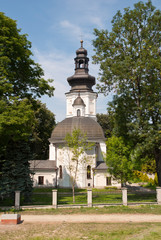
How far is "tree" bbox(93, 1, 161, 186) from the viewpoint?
55.3ft

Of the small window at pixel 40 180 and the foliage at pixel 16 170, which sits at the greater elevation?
the foliage at pixel 16 170

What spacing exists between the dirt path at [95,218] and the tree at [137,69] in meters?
5.32

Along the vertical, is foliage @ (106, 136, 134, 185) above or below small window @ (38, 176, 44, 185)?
above

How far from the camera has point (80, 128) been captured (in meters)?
32.1

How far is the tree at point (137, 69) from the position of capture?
664 inches

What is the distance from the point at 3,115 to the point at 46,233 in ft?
24.2

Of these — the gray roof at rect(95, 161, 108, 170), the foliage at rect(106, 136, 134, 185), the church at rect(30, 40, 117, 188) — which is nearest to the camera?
the foliage at rect(106, 136, 134, 185)

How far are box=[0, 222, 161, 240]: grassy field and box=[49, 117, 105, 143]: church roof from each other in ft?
69.8

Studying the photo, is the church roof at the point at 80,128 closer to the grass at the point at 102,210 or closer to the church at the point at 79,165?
the church at the point at 79,165

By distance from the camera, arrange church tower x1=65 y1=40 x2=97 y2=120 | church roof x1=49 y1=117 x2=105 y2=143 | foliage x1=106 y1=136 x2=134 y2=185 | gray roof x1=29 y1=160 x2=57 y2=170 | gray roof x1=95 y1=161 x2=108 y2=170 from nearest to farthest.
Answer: foliage x1=106 y1=136 x2=134 y2=185
gray roof x1=95 y1=161 x2=108 y2=170
gray roof x1=29 y1=160 x2=57 y2=170
church roof x1=49 y1=117 x2=105 y2=143
church tower x1=65 y1=40 x2=97 y2=120

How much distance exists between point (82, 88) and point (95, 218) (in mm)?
33393

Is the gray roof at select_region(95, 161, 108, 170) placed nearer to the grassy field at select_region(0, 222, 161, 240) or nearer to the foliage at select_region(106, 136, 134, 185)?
the foliage at select_region(106, 136, 134, 185)

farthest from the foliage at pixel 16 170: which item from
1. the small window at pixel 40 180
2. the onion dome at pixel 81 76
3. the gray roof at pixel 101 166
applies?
the onion dome at pixel 81 76

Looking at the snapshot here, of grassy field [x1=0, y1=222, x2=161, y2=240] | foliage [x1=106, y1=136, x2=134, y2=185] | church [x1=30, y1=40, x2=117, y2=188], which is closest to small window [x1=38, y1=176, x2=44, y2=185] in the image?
church [x1=30, y1=40, x2=117, y2=188]
